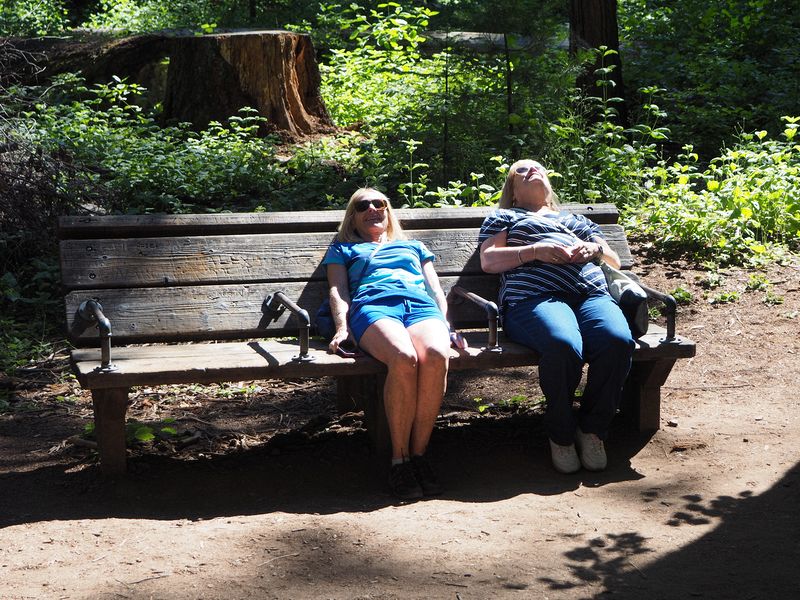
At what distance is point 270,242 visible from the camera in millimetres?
4773

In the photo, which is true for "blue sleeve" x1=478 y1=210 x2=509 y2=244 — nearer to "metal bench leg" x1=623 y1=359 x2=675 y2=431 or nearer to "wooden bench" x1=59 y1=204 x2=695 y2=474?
"wooden bench" x1=59 y1=204 x2=695 y2=474

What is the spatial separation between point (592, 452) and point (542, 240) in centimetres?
→ 107

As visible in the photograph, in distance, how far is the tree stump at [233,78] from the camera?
9.43m

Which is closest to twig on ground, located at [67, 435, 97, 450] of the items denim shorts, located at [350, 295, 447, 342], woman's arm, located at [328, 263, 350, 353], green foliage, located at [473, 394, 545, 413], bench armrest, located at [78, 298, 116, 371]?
bench armrest, located at [78, 298, 116, 371]

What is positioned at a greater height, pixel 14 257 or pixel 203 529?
pixel 14 257

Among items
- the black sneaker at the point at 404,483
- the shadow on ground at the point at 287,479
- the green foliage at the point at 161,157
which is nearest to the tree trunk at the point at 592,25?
the green foliage at the point at 161,157

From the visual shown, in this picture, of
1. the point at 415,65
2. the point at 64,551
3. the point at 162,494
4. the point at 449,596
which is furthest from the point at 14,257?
the point at 415,65

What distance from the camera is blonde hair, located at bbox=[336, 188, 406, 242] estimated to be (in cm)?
466

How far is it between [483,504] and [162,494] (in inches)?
53.7

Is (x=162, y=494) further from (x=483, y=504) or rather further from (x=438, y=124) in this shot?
(x=438, y=124)

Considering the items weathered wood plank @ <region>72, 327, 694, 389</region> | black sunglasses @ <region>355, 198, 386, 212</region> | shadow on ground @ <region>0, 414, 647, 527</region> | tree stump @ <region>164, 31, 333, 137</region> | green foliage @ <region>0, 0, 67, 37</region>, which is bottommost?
shadow on ground @ <region>0, 414, 647, 527</region>

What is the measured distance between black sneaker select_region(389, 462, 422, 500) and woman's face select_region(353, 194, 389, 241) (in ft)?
3.99

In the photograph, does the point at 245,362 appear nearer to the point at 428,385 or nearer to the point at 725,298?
the point at 428,385

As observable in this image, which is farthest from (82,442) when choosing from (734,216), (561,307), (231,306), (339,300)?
(734,216)
